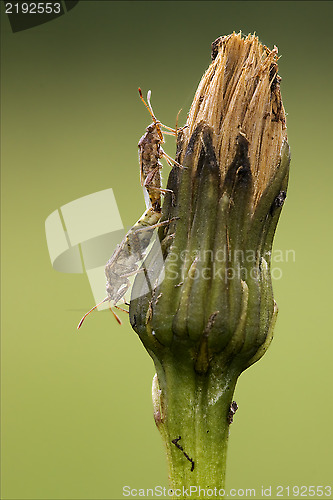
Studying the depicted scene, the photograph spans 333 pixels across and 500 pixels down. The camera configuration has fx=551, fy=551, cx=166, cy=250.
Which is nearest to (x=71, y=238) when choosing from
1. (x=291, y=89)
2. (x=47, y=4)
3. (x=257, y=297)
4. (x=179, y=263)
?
(x=179, y=263)

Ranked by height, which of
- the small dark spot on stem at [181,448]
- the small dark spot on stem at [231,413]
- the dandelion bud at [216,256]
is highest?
the dandelion bud at [216,256]

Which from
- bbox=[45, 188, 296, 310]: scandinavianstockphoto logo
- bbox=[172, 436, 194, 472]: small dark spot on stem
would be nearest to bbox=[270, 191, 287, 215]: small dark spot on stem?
bbox=[45, 188, 296, 310]: scandinavianstockphoto logo

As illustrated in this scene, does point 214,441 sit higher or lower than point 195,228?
lower

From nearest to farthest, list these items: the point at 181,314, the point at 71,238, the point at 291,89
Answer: the point at 181,314 → the point at 71,238 → the point at 291,89

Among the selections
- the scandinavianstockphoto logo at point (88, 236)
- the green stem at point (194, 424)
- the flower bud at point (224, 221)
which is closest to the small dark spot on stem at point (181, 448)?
the green stem at point (194, 424)

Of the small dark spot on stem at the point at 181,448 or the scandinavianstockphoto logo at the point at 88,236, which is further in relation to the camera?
the scandinavianstockphoto logo at the point at 88,236

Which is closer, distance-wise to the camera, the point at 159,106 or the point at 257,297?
the point at 257,297

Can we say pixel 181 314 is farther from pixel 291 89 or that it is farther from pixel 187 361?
pixel 291 89

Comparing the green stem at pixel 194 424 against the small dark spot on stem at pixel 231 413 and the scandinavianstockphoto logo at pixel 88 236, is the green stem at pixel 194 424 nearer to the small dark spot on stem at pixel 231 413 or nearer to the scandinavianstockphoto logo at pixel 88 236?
the small dark spot on stem at pixel 231 413
